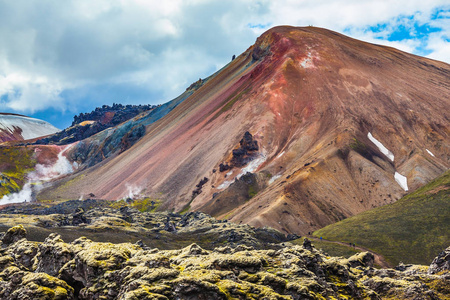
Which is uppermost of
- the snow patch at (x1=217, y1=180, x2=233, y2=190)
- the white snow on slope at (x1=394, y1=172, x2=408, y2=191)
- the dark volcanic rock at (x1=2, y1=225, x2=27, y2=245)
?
the snow patch at (x1=217, y1=180, x2=233, y2=190)

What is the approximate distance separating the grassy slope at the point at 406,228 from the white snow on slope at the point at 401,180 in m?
15.7

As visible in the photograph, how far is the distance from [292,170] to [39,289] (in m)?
154

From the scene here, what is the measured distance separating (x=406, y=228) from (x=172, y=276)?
109476 millimetres

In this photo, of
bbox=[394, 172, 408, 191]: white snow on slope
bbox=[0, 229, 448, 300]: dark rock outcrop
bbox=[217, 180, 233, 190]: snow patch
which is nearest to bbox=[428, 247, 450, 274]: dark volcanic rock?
bbox=[0, 229, 448, 300]: dark rock outcrop

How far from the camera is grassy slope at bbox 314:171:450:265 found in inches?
4429

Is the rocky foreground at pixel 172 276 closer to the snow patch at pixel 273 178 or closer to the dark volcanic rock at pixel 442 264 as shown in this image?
the dark volcanic rock at pixel 442 264

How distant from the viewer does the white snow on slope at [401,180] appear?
166375 mm

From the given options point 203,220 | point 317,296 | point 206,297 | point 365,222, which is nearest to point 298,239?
point 365,222

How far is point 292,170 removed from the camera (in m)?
179

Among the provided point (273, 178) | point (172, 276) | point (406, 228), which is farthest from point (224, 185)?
point (172, 276)

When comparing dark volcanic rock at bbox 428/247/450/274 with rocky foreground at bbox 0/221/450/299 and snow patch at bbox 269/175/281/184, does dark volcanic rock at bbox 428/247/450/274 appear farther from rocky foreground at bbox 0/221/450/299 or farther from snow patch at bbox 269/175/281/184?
snow patch at bbox 269/175/281/184

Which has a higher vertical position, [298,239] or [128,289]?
[298,239]

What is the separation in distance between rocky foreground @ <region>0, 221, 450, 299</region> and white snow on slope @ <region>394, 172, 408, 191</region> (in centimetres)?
12332

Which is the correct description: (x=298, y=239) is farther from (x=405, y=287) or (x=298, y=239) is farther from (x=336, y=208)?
(x=405, y=287)
